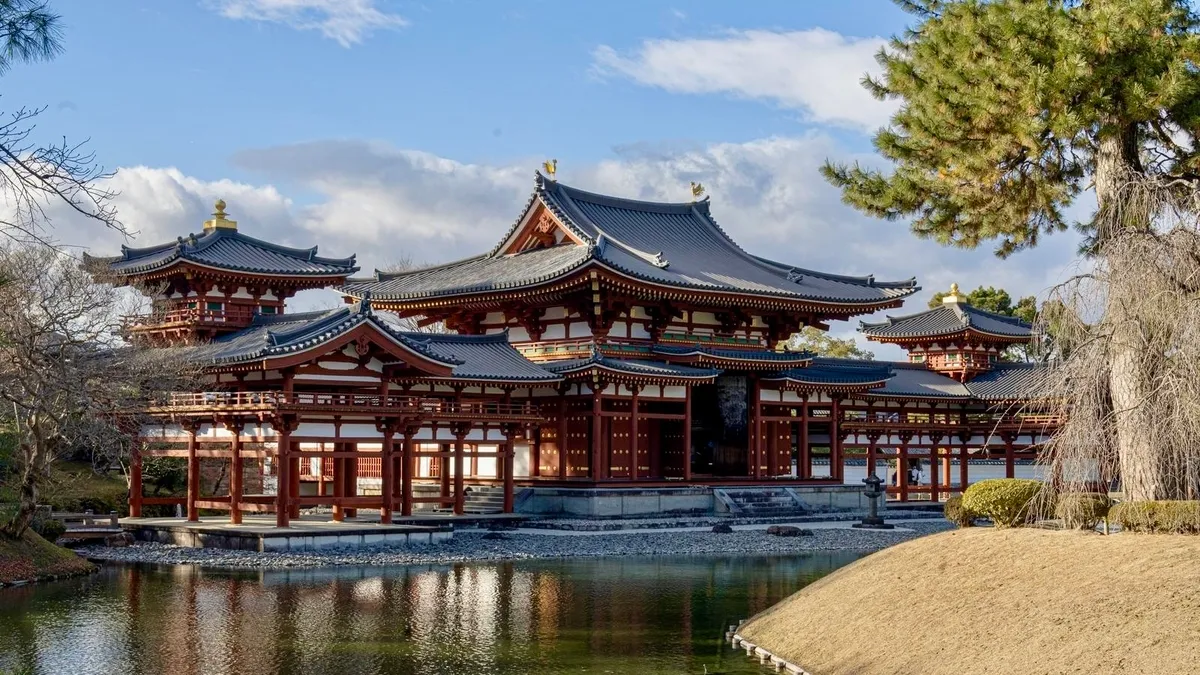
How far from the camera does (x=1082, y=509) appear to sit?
58.3ft

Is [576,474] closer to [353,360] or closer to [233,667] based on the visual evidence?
[353,360]

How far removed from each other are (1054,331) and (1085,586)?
445 cm

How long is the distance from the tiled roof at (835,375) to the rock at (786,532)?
26.5ft

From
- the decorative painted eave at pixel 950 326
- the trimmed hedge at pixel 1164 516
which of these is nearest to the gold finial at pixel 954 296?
the decorative painted eave at pixel 950 326

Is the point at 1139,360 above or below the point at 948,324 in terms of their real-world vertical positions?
below

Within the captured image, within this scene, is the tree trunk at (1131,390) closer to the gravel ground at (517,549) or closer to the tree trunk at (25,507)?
the gravel ground at (517,549)

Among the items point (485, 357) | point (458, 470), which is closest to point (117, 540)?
point (458, 470)

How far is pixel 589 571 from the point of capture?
2673 centimetres

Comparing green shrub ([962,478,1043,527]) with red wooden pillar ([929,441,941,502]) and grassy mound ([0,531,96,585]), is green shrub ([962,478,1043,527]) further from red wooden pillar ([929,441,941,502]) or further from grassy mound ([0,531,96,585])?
red wooden pillar ([929,441,941,502])

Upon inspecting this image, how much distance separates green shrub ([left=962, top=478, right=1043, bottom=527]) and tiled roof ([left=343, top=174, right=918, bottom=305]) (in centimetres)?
2065

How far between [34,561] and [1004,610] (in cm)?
1904

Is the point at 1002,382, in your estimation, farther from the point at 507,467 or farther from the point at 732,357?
the point at 507,467

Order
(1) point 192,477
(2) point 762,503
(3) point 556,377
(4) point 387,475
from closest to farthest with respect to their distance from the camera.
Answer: (4) point 387,475
(1) point 192,477
(3) point 556,377
(2) point 762,503

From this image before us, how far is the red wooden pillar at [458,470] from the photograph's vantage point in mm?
34719
